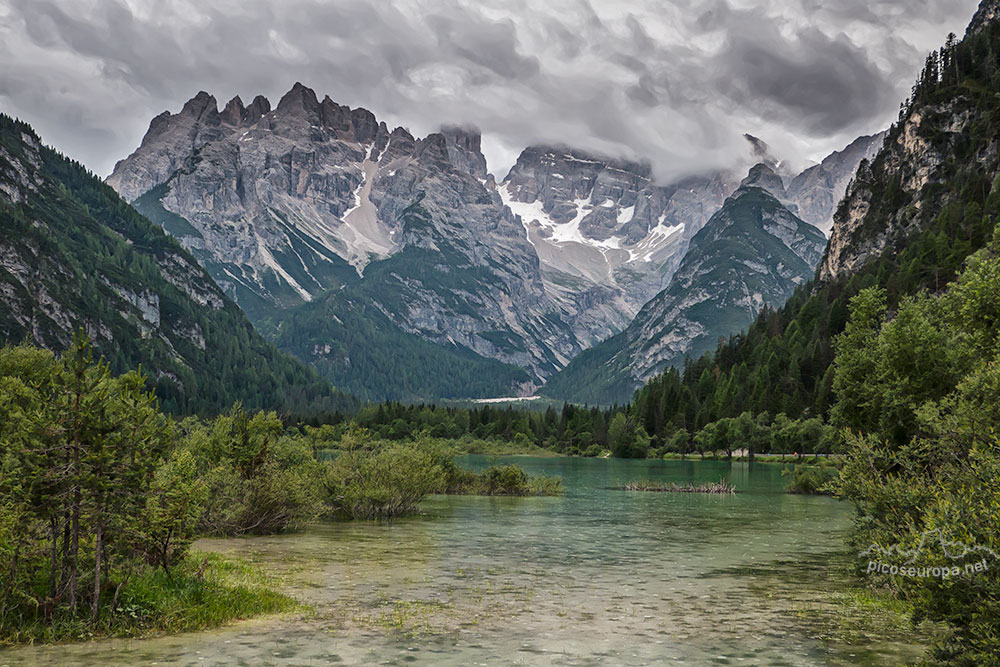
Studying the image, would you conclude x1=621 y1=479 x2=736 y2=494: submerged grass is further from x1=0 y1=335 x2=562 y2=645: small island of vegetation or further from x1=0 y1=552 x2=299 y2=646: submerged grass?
x1=0 y1=552 x2=299 y2=646: submerged grass

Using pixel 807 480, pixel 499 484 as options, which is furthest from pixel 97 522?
pixel 807 480

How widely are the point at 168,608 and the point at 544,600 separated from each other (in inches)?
579

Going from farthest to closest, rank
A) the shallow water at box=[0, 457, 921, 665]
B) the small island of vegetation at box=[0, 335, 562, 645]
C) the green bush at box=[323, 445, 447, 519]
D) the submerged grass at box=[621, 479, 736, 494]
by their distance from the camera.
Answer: the submerged grass at box=[621, 479, 736, 494] < the green bush at box=[323, 445, 447, 519] < the shallow water at box=[0, 457, 921, 665] < the small island of vegetation at box=[0, 335, 562, 645]

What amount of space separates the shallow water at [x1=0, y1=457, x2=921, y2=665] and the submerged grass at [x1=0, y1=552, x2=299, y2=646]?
87cm

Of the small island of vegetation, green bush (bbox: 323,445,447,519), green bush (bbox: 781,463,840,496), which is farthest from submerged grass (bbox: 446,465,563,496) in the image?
the small island of vegetation

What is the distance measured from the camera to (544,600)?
33.2 metres

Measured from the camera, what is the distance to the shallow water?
2389 centimetres

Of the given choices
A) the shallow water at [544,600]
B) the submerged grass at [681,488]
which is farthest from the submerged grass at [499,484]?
the shallow water at [544,600]

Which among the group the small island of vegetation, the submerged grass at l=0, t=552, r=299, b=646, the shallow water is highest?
the small island of vegetation

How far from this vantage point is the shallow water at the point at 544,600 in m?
23.9

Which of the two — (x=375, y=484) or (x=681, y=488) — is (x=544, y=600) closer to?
(x=375, y=484)

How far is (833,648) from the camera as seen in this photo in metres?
25.0

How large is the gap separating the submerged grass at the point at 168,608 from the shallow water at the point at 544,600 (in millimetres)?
875

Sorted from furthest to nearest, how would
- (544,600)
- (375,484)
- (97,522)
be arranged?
1. (375,484)
2. (544,600)
3. (97,522)
